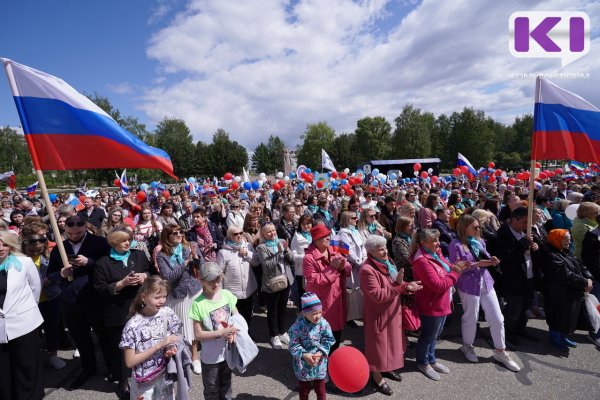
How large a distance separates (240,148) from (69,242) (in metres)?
67.7

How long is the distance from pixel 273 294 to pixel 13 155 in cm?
8898

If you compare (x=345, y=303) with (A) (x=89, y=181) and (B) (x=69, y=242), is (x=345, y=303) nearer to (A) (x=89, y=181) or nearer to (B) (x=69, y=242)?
(B) (x=69, y=242)

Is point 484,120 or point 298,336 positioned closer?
point 298,336

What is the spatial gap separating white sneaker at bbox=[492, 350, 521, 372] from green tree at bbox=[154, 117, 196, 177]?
2475 inches

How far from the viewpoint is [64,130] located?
352cm

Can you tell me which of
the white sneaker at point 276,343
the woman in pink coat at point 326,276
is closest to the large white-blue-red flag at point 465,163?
the woman in pink coat at point 326,276

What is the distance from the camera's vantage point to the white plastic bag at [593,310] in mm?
4070

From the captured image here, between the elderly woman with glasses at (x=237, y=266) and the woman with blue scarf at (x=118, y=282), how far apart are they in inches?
42.3

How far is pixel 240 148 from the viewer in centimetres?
6919

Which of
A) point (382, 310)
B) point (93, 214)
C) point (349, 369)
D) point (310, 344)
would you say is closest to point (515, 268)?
point (382, 310)

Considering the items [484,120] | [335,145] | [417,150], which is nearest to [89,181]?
[335,145]

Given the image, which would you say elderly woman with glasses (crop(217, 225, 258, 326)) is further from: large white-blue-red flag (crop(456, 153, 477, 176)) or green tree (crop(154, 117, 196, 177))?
green tree (crop(154, 117, 196, 177))

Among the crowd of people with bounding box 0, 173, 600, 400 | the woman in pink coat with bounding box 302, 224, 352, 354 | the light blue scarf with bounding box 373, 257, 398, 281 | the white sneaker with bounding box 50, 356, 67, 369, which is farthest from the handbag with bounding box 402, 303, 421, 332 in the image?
the white sneaker with bounding box 50, 356, 67, 369

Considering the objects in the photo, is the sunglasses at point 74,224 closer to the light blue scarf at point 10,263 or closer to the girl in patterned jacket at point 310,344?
the light blue scarf at point 10,263
